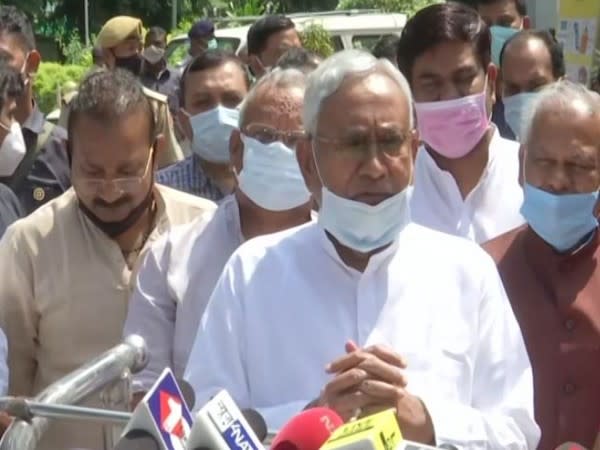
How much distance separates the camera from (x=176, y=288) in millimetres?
4082

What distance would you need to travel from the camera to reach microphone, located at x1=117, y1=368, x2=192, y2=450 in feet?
6.81

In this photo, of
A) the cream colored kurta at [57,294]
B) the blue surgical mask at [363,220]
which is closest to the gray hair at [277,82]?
the cream colored kurta at [57,294]

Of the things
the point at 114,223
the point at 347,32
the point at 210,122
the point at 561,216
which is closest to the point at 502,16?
the point at 210,122

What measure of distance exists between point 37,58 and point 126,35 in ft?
18.6

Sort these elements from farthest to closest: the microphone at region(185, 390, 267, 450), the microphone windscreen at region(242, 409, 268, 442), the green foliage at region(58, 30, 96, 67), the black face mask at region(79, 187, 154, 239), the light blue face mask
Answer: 1. the green foliage at region(58, 30, 96, 67)
2. the black face mask at region(79, 187, 154, 239)
3. the light blue face mask
4. the microphone windscreen at region(242, 409, 268, 442)
5. the microphone at region(185, 390, 267, 450)

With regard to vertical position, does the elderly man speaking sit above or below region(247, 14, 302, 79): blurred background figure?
above

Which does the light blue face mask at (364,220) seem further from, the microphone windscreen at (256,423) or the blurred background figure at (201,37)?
the blurred background figure at (201,37)

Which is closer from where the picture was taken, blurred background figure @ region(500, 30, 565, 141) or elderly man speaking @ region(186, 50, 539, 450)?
elderly man speaking @ region(186, 50, 539, 450)

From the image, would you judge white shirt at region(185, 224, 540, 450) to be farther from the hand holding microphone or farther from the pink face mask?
the pink face mask

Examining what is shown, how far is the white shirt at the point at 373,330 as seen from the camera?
3.29m

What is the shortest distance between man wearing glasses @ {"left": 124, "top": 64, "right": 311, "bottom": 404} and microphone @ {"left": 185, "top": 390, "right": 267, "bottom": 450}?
5.98ft

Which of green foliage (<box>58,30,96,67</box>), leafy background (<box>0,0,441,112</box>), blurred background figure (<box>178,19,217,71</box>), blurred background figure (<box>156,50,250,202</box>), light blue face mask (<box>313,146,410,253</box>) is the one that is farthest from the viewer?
leafy background (<box>0,0,441,112</box>)

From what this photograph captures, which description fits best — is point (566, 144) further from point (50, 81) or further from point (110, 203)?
point (50, 81)

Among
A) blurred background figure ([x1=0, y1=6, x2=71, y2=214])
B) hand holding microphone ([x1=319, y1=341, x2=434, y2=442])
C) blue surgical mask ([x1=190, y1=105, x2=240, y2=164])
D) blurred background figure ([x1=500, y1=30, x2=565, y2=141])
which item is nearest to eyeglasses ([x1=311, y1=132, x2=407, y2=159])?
hand holding microphone ([x1=319, y1=341, x2=434, y2=442])
